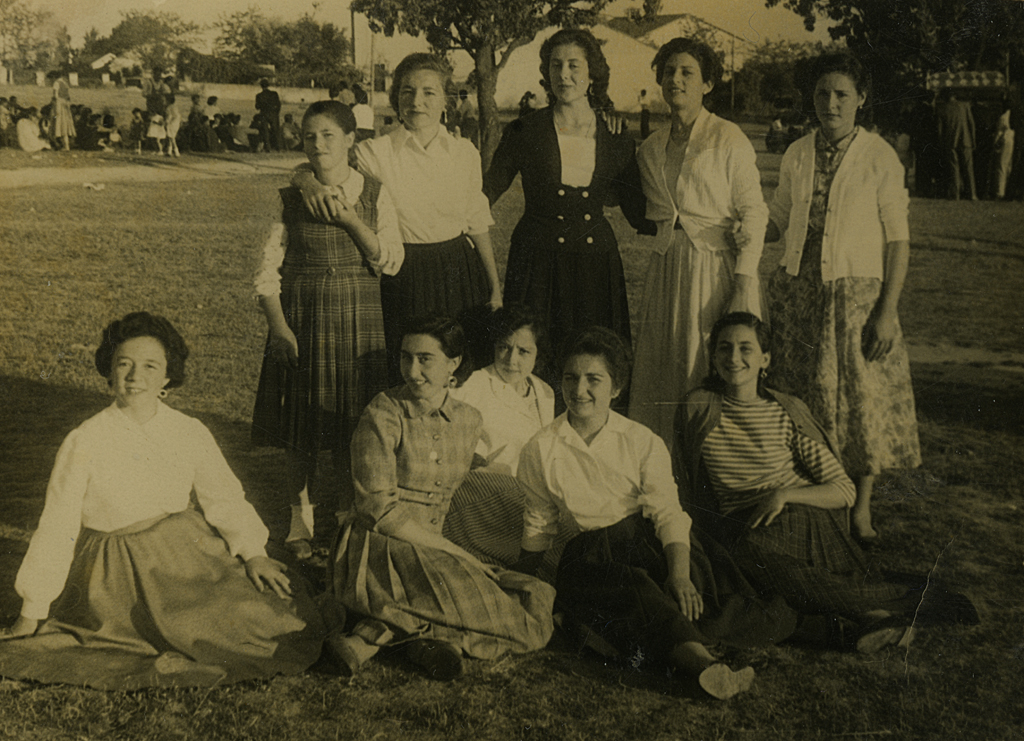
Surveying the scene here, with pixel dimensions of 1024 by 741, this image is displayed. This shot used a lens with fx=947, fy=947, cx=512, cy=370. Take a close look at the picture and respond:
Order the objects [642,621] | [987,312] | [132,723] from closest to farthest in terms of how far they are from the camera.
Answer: [132,723]
[642,621]
[987,312]

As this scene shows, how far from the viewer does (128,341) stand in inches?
142

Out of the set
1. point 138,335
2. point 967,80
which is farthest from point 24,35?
point 967,80

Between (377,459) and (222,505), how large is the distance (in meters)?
0.65

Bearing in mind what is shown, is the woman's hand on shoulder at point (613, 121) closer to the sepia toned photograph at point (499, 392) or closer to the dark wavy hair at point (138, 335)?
the sepia toned photograph at point (499, 392)

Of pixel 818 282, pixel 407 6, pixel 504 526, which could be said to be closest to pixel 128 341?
pixel 504 526

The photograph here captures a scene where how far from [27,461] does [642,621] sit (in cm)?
335

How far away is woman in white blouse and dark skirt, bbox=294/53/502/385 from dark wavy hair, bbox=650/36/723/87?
87 cm

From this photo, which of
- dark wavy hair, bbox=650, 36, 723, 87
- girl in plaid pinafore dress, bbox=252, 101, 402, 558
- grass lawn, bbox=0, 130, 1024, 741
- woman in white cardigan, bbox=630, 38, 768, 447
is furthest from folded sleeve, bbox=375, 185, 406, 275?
dark wavy hair, bbox=650, 36, 723, 87

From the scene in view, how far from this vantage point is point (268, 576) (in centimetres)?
357

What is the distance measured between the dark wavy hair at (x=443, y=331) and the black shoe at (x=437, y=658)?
3.64 ft

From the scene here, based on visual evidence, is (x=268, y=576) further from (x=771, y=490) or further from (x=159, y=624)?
(x=771, y=490)

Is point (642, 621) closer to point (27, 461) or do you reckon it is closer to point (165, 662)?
point (165, 662)

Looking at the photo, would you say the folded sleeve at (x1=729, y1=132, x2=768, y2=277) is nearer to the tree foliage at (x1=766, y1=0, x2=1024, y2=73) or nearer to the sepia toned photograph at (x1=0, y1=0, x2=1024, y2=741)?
the sepia toned photograph at (x1=0, y1=0, x2=1024, y2=741)

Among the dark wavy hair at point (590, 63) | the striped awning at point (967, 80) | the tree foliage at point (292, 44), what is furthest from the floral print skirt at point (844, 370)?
the tree foliage at point (292, 44)
